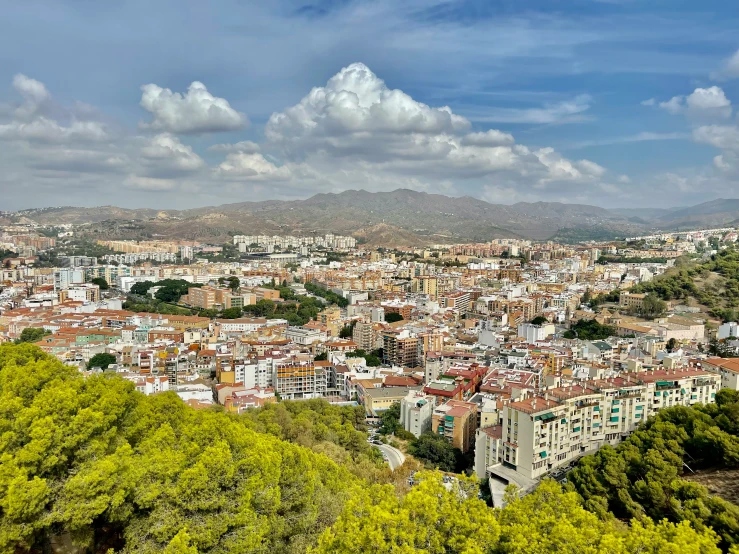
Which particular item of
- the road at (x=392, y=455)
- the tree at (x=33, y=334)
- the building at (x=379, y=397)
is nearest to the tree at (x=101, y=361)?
the tree at (x=33, y=334)

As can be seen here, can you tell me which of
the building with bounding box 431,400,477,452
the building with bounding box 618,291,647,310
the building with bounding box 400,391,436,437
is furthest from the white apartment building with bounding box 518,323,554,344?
the building with bounding box 431,400,477,452

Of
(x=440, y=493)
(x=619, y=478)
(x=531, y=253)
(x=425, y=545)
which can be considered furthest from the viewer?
(x=531, y=253)

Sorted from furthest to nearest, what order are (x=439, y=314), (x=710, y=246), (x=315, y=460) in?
(x=710, y=246), (x=439, y=314), (x=315, y=460)

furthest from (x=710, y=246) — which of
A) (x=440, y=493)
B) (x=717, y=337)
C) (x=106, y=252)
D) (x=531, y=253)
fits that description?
(x=106, y=252)

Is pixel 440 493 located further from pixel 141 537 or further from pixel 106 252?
pixel 106 252

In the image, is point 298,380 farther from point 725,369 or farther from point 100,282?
point 100,282

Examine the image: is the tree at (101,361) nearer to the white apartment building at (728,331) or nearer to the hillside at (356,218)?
the white apartment building at (728,331)

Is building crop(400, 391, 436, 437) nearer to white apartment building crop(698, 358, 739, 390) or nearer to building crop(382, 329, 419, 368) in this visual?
building crop(382, 329, 419, 368)
